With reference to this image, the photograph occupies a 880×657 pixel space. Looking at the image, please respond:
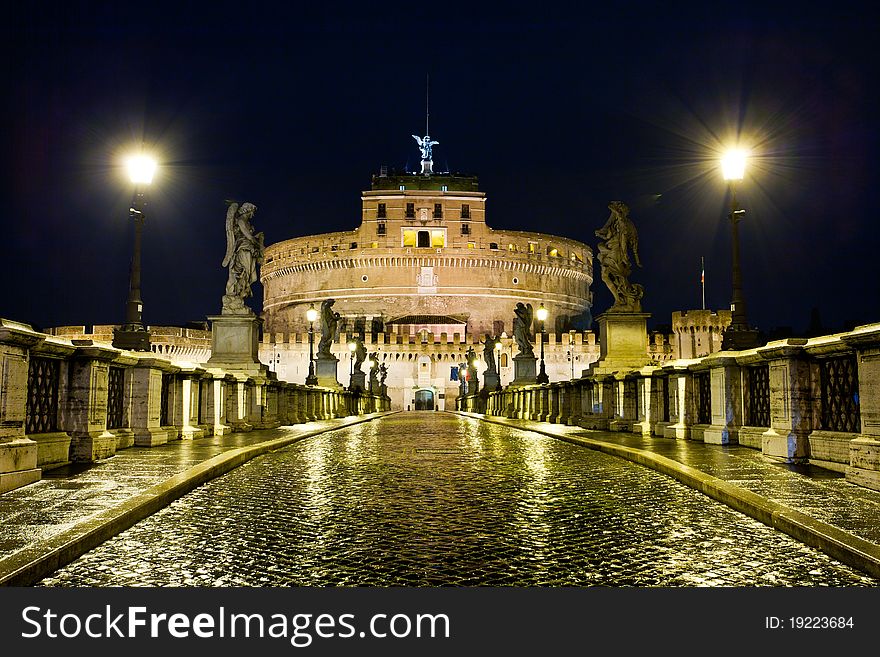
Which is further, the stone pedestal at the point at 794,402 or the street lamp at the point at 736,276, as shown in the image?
the street lamp at the point at 736,276

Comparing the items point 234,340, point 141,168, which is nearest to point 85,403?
point 141,168

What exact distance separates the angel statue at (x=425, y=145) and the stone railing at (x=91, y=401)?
300 ft

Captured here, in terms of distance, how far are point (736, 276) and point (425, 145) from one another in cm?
9408

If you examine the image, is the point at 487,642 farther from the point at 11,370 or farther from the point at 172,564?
the point at 11,370

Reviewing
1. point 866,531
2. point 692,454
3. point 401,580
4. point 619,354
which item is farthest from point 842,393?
point 619,354

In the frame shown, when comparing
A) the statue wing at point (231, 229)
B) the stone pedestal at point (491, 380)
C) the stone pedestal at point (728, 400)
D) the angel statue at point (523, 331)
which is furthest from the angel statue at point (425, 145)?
the stone pedestal at point (728, 400)

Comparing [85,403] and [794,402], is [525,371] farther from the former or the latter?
[85,403]

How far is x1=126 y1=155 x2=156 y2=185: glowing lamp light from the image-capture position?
555 inches

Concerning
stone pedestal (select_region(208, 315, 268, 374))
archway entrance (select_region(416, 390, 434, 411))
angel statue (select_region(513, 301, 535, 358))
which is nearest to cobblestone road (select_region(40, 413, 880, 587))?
stone pedestal (select_region(208, 315, 268, 374))

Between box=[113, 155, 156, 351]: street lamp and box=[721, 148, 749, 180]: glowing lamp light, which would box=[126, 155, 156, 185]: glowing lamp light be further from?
box=[721, 148, 749, 180]: glowing lamp light

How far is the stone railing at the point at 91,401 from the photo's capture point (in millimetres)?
6359

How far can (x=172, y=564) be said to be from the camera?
3.98 m

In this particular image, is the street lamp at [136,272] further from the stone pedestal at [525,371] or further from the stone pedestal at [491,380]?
the stone pedestal at [491,380]

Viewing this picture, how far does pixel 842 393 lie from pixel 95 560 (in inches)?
243
